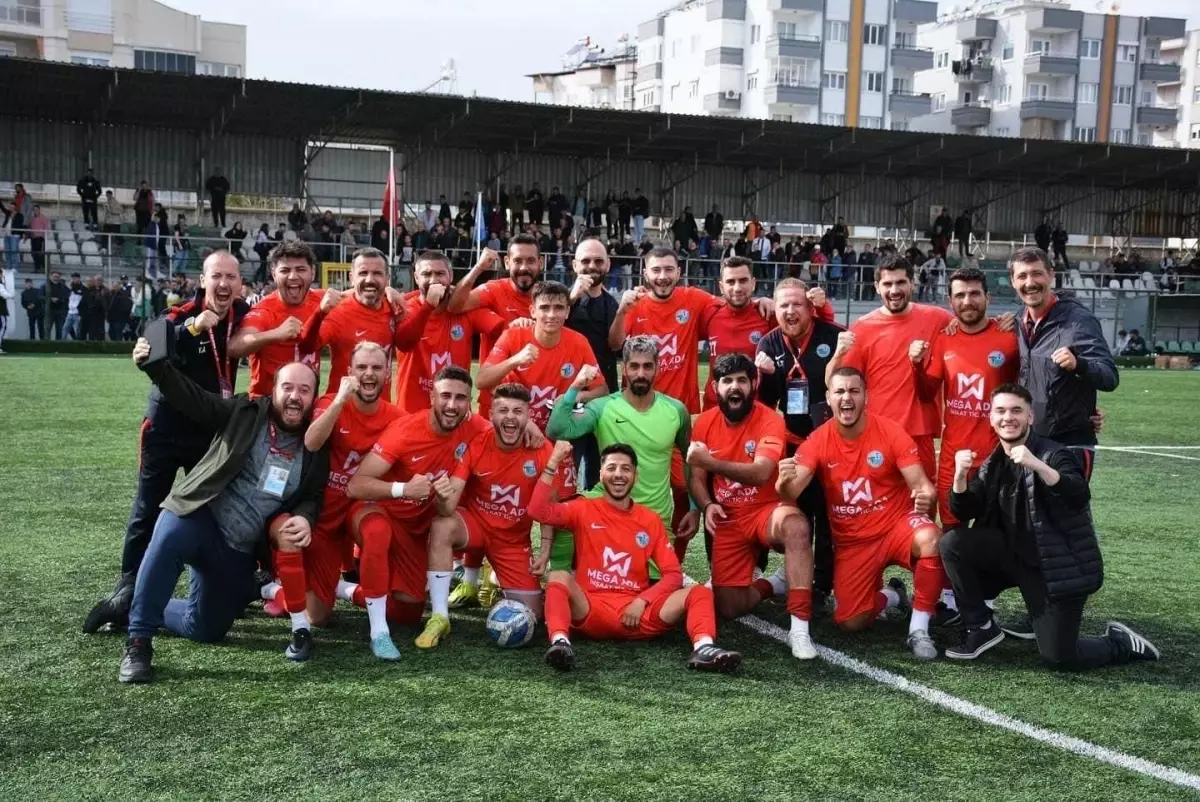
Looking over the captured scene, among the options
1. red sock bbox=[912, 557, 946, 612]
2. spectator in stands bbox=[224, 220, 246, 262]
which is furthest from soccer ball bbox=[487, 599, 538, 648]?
spectator in stands bbox=[224, 220, 246, 262]

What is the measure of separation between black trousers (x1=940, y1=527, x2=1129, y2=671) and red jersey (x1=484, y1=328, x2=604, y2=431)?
7.54 feet

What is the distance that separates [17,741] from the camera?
457cm

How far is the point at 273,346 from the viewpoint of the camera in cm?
696

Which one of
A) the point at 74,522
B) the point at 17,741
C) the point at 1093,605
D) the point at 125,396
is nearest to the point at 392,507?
the point at 17,741

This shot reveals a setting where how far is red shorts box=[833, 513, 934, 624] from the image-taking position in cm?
642

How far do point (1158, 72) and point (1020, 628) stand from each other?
8775cm

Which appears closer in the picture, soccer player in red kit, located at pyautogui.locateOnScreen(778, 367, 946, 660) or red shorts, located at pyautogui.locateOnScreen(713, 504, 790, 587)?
soccer player in red kit, located at pyautogui.locateOnScreen(778, 367, 946, 660)

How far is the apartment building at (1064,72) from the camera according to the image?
81625 mm

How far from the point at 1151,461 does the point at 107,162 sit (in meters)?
27.1

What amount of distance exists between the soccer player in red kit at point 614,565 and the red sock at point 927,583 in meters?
1.14

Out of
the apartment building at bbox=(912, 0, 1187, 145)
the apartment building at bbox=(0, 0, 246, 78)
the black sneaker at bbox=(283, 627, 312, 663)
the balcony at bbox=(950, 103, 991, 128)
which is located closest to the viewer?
the black sneaker at bbox=(283, 627, 312, 663)

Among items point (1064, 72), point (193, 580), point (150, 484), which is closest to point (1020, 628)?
point (193, 580)

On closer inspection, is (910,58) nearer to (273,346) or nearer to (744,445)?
(744,445)

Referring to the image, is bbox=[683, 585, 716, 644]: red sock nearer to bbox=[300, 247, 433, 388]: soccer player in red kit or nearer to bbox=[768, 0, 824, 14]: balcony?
bbox=[300, 247, 433, 388]: soccer player in red kit
